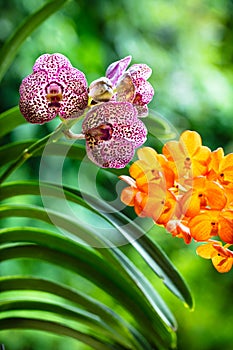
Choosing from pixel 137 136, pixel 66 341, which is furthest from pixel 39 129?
pixel 137 136

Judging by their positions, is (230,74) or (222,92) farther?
(230,74)

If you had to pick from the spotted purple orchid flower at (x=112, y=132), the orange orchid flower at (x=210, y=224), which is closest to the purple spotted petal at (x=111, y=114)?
the spotted purple orchid flower at (x=112, y=132)

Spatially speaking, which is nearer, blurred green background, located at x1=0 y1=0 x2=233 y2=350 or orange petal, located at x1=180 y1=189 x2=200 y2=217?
orange petal, located at x1=180 y1=189 x2=200 y2=217

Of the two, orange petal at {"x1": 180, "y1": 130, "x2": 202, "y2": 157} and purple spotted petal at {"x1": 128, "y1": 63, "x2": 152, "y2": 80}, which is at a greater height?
purple spotted petal at {"x1": 128, "y1": 63, "x2": 152, "y2": 80}

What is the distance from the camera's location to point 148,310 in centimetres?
72

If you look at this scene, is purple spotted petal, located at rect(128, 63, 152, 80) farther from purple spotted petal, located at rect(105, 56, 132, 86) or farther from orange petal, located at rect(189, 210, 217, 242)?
orange petal, located at rect(189, 210, 217, 242)

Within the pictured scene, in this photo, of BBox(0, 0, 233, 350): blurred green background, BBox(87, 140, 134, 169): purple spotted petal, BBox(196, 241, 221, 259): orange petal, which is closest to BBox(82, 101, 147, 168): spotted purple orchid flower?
BBox(87, 140, 134, 169): purple spotted petal

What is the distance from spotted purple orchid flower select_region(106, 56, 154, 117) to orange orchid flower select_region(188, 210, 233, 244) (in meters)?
0.10

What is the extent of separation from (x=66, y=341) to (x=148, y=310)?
2.25 ft

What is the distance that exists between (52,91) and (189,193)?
14 centimetres

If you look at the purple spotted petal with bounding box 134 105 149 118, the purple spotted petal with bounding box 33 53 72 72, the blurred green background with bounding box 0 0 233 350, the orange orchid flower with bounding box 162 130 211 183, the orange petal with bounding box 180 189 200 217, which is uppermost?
the blurred green background with bounding box 0 0 233 350

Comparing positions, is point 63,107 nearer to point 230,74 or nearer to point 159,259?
point 159,259

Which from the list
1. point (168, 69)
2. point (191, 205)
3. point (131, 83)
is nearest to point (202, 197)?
point (191, 205)

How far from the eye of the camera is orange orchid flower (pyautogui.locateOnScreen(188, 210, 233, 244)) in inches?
20.7
